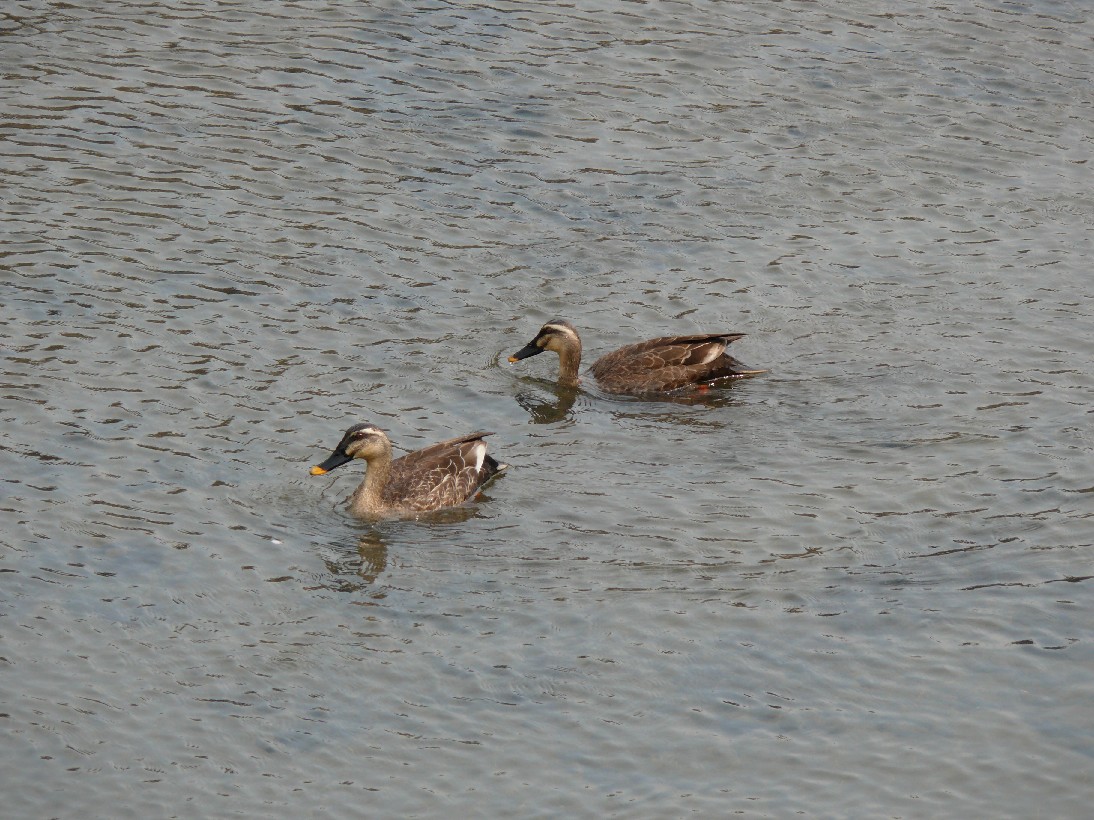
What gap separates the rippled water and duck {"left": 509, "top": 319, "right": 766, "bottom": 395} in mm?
280

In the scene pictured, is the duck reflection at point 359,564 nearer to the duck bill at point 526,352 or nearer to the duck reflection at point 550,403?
the duck reflection at point 550,403

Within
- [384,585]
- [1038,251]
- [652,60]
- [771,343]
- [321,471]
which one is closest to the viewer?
[384,585]

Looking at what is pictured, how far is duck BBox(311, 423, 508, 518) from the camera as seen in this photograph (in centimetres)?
1360

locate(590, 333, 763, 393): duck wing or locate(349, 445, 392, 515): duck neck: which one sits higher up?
locate(590, 333, 763, 393): duck wing

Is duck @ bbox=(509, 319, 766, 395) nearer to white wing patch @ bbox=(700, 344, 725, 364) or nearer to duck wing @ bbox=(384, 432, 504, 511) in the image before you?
white wing patch @ bbox=(700, 344, 725, 364)

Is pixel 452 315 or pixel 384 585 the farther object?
pixel 452 315

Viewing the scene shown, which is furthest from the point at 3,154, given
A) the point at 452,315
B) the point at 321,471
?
the point at 321,471

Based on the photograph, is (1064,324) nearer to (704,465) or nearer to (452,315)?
(704,465)

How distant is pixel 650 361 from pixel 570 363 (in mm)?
914

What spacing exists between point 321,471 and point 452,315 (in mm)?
3869

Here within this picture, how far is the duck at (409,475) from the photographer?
13.6 m

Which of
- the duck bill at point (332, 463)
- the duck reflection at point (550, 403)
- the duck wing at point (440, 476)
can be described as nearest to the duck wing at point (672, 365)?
the duck reflection at point (550, 403)

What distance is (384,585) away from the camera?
485 inches

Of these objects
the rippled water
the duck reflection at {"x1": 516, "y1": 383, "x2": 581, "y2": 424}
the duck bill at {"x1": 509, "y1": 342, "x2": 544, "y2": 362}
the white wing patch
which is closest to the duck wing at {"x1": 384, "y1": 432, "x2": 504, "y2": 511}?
the rippled water
